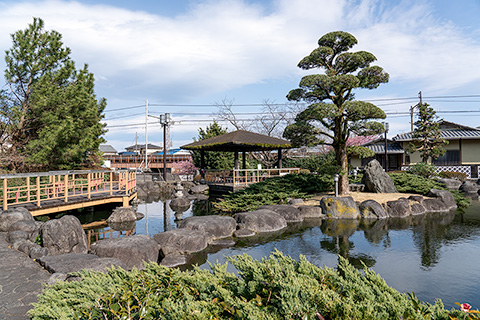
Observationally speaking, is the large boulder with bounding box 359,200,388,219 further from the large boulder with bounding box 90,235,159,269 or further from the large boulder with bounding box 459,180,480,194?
the large boulder with bounding box 459,180,480,194

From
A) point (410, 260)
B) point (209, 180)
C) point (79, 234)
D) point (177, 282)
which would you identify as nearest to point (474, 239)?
point (410, 260)

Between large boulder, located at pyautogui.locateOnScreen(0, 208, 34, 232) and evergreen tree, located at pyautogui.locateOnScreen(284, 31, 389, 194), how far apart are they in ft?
33.0

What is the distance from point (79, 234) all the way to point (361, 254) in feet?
22.5

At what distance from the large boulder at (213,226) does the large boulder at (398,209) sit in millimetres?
6662

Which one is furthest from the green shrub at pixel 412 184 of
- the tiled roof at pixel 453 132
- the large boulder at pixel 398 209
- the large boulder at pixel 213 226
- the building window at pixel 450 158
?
the building window at pixel 450 158

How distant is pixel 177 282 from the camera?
3121 millimetres

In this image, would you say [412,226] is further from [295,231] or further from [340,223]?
[295,231]

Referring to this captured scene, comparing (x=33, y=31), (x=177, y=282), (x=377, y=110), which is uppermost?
(x=33, y=31)

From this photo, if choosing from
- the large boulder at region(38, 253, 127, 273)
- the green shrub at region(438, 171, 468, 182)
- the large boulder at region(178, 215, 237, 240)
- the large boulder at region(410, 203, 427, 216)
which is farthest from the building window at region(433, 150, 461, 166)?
the large boulder at region(38, 253, 127, 273)

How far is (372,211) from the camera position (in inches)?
475

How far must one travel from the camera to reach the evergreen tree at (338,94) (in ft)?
41.5

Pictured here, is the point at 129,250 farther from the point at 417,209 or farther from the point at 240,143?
the point at 240,143

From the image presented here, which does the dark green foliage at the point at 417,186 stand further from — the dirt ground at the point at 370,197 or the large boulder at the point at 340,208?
the large boulder at the point at 340,208

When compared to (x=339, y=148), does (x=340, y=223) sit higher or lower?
lower
